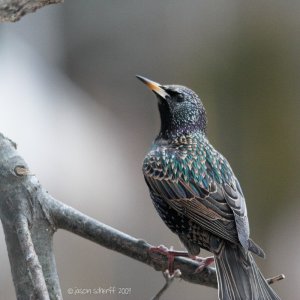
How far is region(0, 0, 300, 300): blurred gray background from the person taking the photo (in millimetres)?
6207

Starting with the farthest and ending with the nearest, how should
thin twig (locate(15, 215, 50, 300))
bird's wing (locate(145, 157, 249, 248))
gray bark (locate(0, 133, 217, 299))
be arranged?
bird's wing (locate(145, 157, 249, 248))
gray bark (locate(0, 133, 217, 299))
thin twig (locate(15, 215, 50, 300))

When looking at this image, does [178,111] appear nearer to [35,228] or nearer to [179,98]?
[179,98]

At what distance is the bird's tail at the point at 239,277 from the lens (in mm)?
3430

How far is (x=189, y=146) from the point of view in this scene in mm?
4043

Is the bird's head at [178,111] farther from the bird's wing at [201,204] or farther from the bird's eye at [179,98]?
the bird's wing at [201,204]

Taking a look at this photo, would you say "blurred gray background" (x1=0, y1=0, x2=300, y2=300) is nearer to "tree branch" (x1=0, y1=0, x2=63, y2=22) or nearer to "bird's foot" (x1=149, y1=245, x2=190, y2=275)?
"bird's foot" (x1=149, y1=245, x2=190, y2=275)

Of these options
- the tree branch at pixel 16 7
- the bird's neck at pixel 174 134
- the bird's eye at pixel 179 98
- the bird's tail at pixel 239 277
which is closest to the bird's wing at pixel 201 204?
the bird's tail at pixel 239 277

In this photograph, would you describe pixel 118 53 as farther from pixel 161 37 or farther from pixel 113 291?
pixel 113 291

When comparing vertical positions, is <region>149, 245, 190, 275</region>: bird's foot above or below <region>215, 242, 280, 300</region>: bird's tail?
above

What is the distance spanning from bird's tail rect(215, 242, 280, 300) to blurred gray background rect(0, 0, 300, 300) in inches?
94.1

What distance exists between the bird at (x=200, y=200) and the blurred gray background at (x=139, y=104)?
210cm

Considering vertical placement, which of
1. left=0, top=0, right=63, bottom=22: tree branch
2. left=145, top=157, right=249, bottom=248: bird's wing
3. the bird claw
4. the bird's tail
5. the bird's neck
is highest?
left=0, top=0, right=63, bottom=22: tree branch


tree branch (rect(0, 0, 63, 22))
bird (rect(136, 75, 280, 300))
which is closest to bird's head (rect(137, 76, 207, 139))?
bird (rect(136, 75, 280, 300))

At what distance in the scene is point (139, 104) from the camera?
661 cm
